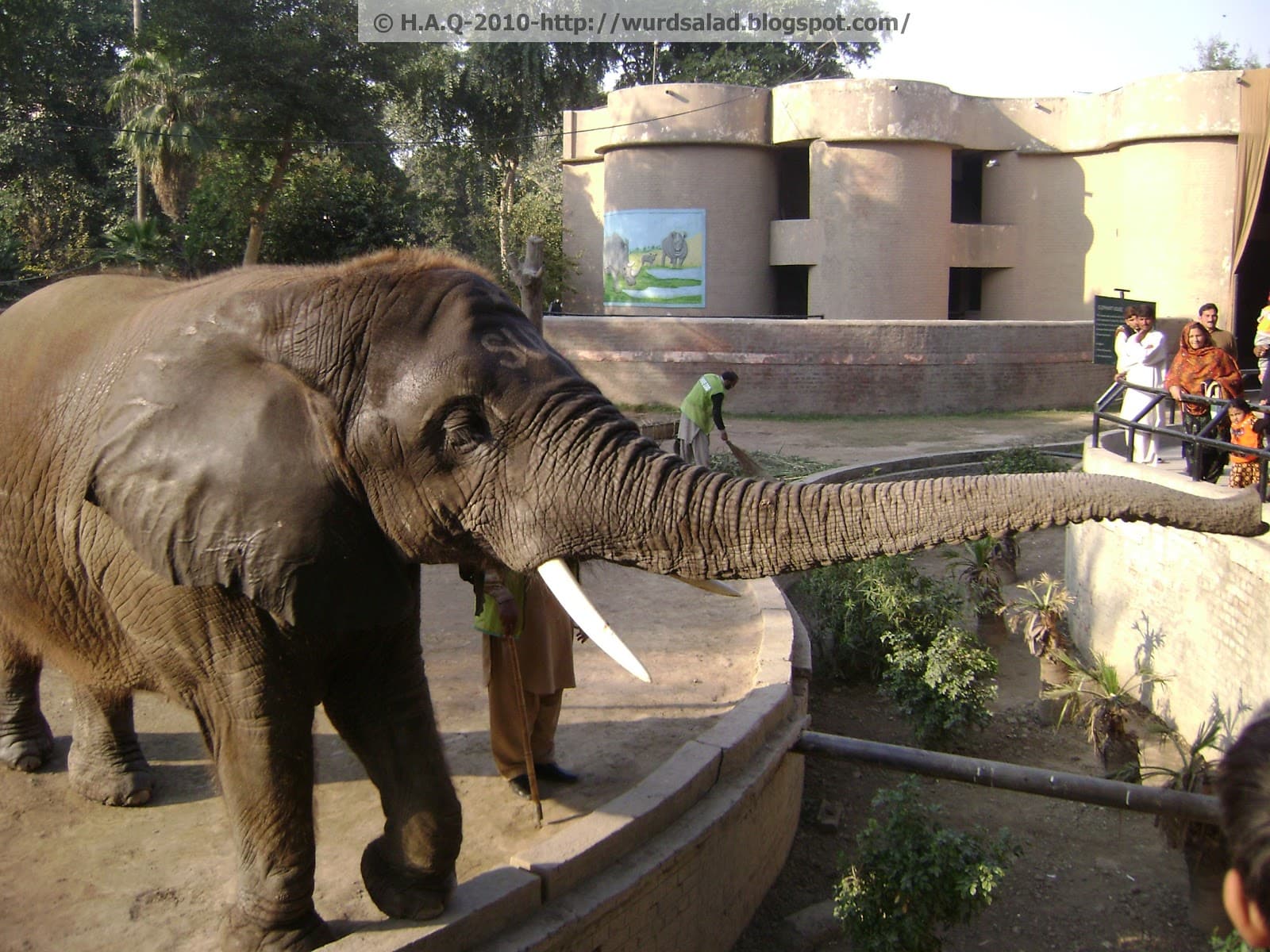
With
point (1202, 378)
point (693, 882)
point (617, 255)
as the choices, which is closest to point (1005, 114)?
point (617, 255)

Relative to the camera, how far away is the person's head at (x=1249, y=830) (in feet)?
4.87

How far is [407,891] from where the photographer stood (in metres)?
3.67

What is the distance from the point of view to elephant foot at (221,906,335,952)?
347cm

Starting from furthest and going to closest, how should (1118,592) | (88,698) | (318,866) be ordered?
(1118,592)
(88,698)
(318,866)

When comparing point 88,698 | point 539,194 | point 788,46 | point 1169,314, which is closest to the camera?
point 88,698

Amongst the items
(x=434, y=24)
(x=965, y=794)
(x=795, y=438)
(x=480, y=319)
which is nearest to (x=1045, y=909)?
(x=965, y=794)

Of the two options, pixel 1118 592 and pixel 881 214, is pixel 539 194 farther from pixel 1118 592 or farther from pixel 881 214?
pixel 1118 592

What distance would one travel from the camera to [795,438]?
18.8 metres

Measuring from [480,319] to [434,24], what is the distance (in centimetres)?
3105

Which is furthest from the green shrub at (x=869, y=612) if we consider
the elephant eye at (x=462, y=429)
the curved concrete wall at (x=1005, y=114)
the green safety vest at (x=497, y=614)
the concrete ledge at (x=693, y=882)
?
the curved concrete wall at (x=1005, y=114)

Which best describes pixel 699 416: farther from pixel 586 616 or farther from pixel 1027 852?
pixel 586 616

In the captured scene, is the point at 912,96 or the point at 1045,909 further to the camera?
the point at 912,96

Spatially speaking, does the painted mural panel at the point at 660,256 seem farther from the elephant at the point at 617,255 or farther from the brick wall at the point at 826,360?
the brick wall at the point at 826,360

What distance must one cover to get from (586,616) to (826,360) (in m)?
19.7
